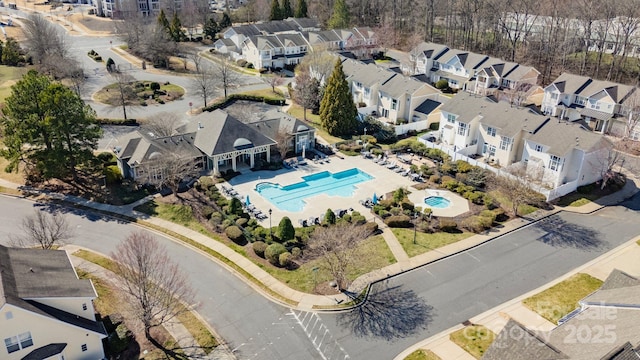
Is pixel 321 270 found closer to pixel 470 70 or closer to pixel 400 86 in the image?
pixel 400 86

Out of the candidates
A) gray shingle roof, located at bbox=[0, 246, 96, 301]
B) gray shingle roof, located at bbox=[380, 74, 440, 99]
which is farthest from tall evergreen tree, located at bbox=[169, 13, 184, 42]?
gray shingle roof, located at bbox=[0, 246, 96, 301]

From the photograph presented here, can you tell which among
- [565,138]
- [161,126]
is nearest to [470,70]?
[565,138]

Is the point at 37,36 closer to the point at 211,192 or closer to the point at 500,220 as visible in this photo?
the point at 211,192

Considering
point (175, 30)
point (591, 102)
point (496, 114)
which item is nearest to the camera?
point (496, 114)

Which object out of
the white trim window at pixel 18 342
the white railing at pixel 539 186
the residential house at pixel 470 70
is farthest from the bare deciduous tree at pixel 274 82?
the white trim window at pixel 18 342

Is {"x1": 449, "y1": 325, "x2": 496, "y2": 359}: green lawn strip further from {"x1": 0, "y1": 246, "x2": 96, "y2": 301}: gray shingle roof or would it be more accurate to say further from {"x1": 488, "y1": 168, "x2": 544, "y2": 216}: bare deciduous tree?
{"x1": 0, "y1": 246, "x2": 96, "y2": 301}: gray shingle roof

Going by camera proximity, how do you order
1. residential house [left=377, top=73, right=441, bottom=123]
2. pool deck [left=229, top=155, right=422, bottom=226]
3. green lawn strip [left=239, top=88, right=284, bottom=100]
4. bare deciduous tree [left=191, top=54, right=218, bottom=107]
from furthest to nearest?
green lawn strip [left=239, top=88, right=284, bottom=100] < bare deciduous tree [left=191, top=54, right=218, bottom=107] < residential house [left=377, top=73, right=441, bottom=123] < pool deck [left=229, top=155, right=422, bottom=226]
